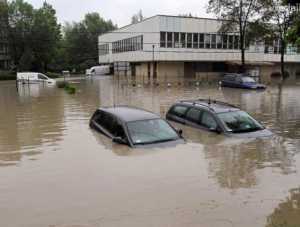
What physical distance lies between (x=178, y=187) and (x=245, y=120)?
19.5 feet

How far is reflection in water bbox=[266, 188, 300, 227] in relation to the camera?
676 centimetres

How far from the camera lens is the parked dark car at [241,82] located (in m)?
36.6

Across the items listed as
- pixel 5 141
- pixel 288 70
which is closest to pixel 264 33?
pixel 288 70

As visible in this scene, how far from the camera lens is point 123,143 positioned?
11445 millimetres

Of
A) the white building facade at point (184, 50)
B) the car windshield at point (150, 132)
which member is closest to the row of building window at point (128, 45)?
the white building facade at point (184, 50)

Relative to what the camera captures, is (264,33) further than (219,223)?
Yes

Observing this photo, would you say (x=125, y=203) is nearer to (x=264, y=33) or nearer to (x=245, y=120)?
(x=245, y=120)

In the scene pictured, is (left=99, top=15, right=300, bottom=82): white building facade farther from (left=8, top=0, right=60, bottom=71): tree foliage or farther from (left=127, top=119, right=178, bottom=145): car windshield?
(left=127, top=119, right=178, bottom=145): car windshield

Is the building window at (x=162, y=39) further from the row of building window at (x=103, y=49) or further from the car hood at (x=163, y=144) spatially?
the car hood at (x=163, y=144)

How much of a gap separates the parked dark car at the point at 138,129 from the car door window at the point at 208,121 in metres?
1.82

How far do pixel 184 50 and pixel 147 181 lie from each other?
4717 cm

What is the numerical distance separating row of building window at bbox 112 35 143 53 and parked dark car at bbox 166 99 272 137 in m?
44.2

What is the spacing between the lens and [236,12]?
50.6 metres

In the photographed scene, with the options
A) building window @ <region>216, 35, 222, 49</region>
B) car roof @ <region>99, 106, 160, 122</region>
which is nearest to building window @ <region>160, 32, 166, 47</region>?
building window @ <region>216, 35, 222, 49</region>
